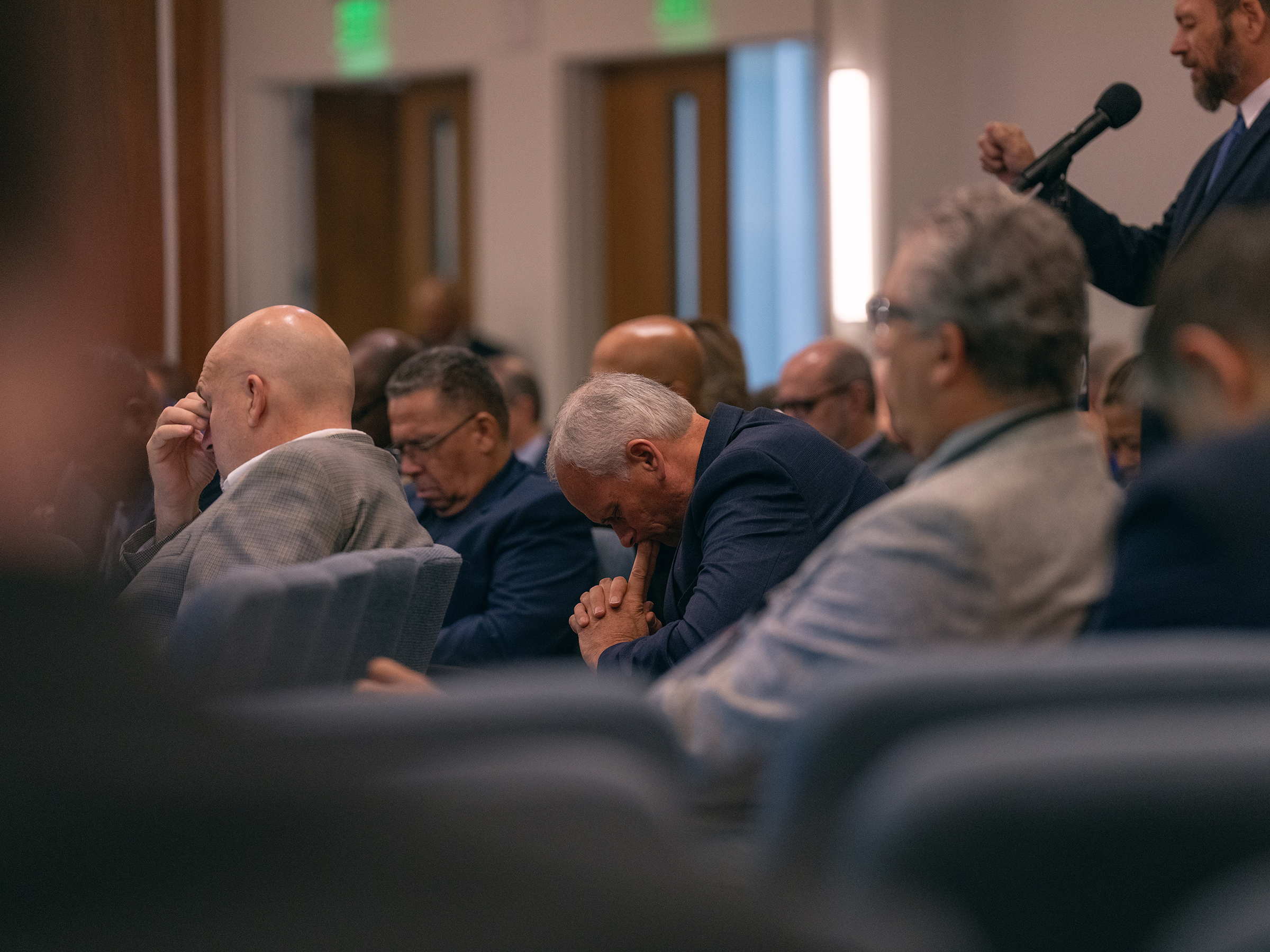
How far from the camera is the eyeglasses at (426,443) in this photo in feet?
11.1

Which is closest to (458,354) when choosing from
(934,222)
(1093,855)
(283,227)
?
(934,222)

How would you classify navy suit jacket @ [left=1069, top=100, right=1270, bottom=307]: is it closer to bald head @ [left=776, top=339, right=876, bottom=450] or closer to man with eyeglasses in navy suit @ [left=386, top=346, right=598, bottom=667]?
man with eyeglasses in navy suit @ [left=386, top=346, right=598, bottom=667]

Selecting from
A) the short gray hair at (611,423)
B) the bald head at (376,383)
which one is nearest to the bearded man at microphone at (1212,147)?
the short gray hair at (611,423)

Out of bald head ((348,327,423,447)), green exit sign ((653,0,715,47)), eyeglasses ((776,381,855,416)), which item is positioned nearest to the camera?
bald head ((348,327,423,447))

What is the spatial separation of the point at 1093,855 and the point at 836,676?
237 mm

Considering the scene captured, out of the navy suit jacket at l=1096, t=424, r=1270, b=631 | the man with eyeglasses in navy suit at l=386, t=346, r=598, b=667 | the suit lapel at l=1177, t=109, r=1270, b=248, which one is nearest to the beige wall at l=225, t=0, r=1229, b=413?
the suit lapel at l=1177, t=109, r=1270, b=248

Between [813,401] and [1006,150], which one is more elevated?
[1006,150]

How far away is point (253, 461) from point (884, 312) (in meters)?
1.22

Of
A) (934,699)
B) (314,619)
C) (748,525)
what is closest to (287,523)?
(314,619)

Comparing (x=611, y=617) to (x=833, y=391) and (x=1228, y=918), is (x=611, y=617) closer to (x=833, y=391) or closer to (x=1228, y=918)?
(x=1228, y=918)

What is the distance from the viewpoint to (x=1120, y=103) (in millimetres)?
2721

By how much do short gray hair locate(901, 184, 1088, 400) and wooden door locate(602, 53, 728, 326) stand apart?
17.7 feet

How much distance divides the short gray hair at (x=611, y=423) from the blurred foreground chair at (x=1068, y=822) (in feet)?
5.05

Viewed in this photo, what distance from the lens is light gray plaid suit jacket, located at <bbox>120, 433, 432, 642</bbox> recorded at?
218 centimetres
